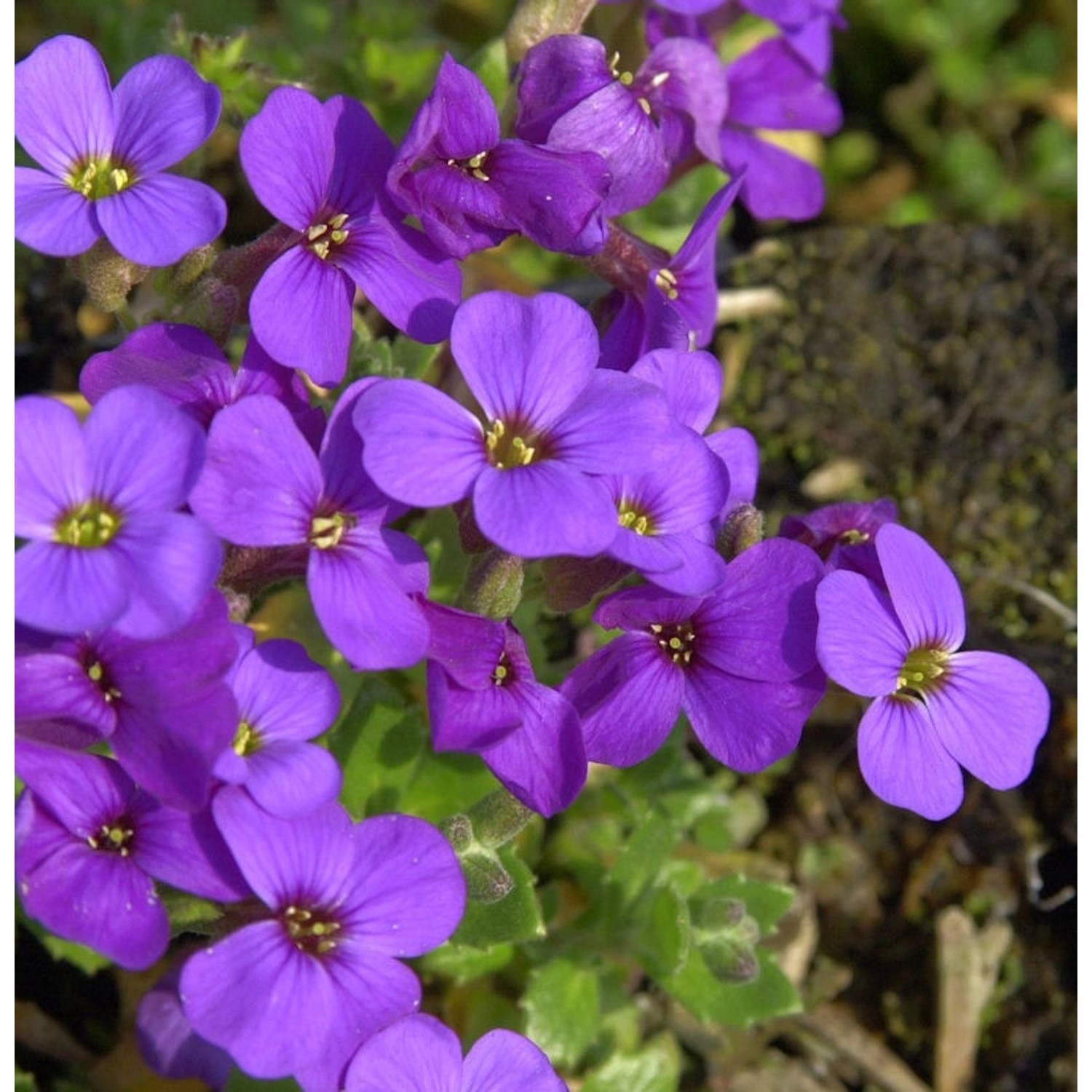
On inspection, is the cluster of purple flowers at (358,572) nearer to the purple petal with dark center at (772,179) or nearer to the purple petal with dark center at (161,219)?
the purple petal with dark center at (161,219)

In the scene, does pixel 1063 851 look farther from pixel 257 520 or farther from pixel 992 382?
pixel 257 520

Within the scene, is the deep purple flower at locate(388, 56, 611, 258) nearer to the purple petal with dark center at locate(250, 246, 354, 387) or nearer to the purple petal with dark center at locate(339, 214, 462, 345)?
the purple petal with dark center at locate(339, 214, 462, 345)

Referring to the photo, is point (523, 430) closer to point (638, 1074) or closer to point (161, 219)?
point (161, 219)

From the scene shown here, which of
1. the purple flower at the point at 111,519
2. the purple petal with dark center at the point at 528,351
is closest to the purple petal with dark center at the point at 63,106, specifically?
the purple flower at the point at 111,519

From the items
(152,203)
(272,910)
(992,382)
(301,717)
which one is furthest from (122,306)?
(992,382)

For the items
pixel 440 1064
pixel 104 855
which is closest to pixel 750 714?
pixel 440 1064
